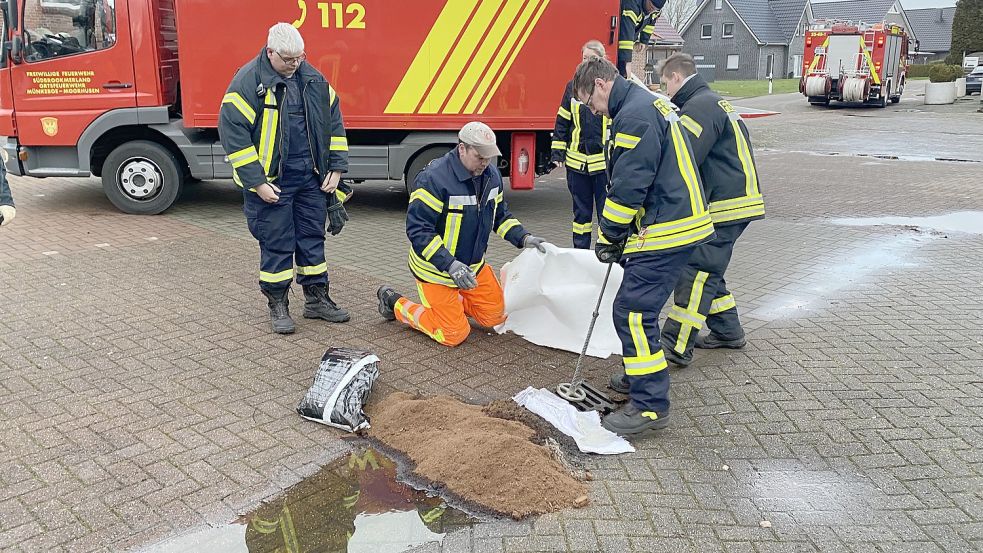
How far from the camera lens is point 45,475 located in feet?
11.4

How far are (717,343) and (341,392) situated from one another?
8.29 ft

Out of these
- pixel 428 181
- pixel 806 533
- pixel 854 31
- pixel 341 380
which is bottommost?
pixel 806 533

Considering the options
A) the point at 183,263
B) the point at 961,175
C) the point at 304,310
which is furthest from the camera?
the point at 961,175

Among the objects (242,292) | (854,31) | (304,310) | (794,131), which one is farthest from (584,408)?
(854,31)

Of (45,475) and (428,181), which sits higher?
(428,181)

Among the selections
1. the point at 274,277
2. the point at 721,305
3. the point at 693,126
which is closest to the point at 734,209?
the point at 693,126

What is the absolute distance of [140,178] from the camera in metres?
9.02

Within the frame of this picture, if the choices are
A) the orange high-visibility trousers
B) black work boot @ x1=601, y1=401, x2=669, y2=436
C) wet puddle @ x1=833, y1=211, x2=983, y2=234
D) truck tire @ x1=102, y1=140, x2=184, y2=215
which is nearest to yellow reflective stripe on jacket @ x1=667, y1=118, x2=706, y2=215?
black work boot @ x1=601, y1=401, x2=669, y2=436

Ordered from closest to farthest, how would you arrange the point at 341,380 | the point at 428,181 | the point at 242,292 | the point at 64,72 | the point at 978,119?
the point at 341,380
the point at 428,181
the point at 242,292
the point at 64,72
the point at 978,119

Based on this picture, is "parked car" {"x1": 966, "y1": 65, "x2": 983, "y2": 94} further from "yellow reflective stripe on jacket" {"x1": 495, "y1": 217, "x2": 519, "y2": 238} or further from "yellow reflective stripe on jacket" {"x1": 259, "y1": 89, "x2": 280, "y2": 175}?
"yellow reflective stripe on jacket" {"x1": 259, "y1": 89, "x2": 280, "y2": 175}

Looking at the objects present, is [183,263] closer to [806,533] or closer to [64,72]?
[64,72]

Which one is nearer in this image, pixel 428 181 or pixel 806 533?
pixel 806 533

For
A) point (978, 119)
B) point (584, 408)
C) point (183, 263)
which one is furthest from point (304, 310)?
point (978, 119)

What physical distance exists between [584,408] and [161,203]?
6655 mm
